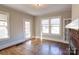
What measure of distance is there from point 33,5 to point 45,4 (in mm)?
187

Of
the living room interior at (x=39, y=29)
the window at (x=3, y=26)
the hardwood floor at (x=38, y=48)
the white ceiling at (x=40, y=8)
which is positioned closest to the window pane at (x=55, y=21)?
the living room interior at (x=39, y=29)

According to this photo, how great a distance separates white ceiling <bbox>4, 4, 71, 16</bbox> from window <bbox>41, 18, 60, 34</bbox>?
15cm

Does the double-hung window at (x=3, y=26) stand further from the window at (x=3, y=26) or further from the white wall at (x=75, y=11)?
the white wall at (x=75, y=11)

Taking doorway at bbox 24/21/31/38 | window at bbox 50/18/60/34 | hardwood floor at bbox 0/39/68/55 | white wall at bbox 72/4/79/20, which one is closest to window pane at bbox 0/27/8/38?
hardwood floor at bbox 0/39/68/55

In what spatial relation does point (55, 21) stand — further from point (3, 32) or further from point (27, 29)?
point (3, 32)

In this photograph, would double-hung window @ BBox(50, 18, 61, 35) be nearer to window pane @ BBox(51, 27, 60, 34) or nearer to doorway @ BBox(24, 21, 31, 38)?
window pane @ BBox(51, 27, 60, 34)

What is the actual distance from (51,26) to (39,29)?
213mm

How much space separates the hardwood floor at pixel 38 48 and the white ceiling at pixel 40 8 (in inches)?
18.9

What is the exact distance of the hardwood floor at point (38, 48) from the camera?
1532mm

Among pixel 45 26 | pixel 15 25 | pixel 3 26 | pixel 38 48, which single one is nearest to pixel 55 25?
pixel 45 26

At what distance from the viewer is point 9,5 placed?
1.52 metres

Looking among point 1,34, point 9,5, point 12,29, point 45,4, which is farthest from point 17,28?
point 45,4

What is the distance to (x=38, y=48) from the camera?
161 cm
